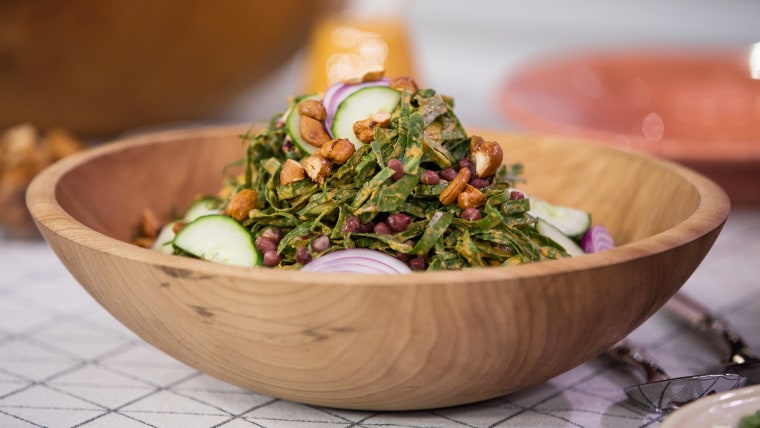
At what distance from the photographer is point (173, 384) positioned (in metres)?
1.60

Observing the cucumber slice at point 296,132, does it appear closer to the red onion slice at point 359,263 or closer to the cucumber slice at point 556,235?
the red onion slice at point 359,263

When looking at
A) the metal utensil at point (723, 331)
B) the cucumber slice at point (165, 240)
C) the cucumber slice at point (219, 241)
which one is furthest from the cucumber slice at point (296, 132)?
the metal utensil at point (723, 331)

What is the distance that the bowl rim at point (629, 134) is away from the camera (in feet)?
7.90

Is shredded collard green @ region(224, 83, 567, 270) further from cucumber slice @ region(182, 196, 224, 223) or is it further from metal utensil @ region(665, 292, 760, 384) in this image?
metal utensil @ region(665, 292, 760, 384)

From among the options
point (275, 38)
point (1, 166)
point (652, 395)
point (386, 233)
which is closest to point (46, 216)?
point (386, 233)

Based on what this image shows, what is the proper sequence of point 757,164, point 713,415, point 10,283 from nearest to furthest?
point 713,415, point 10,283, point 757,164

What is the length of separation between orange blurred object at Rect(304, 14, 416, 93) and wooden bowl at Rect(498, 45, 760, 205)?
50cm

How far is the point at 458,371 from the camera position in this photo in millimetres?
1245

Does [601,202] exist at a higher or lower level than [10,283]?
higher

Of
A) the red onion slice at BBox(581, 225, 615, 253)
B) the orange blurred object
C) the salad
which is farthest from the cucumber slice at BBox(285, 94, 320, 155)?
the orange blurred object

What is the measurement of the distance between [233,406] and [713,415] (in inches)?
29.8

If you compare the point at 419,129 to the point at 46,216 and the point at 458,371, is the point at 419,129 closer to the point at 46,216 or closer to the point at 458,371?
the point at 458,371

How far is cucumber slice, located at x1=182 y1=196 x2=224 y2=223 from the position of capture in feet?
5.76

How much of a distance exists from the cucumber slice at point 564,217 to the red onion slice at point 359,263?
1.28ft
